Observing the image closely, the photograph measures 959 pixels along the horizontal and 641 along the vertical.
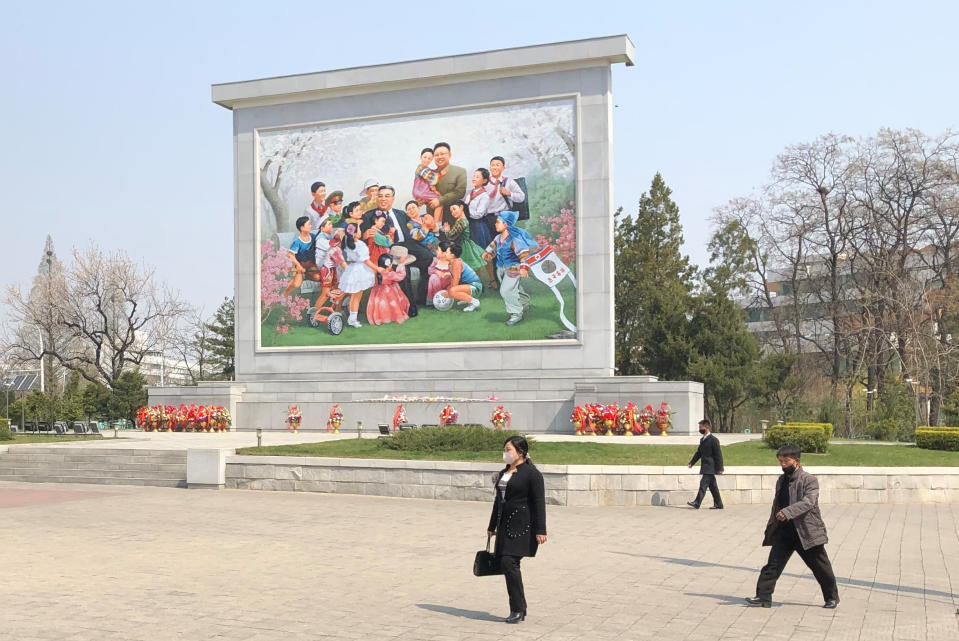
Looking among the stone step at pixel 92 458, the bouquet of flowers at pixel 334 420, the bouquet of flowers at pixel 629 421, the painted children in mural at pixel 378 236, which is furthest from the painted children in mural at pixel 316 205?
the stone step at pixel 92 458

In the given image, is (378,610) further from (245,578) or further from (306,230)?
(306,230)

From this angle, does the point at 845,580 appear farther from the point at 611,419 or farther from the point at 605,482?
the point at 611,419

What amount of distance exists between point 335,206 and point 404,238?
10.1 ft

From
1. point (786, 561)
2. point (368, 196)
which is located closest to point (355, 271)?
point (368, 196)

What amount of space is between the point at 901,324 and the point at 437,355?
18596 millimetres

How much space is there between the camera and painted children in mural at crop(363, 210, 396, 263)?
34750 millimetres

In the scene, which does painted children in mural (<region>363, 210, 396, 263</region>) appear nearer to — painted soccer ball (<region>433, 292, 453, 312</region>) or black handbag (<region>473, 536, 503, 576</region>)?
painted soccer ball (<region>433, 292, 453, 312</region>)

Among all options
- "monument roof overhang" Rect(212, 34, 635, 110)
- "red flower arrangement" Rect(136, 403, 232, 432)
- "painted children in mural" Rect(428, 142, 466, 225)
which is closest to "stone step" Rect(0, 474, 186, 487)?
"red flower arrangement" Rect(136, 403, 232, 432)

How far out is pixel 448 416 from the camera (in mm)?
31969

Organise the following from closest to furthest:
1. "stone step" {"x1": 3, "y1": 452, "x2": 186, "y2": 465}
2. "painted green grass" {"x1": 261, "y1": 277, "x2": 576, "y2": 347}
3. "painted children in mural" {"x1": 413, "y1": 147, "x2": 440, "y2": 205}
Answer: "stone step" {"x1": 3, "y1": 452, "x2": 186, "y2": 465} < "painted green grass" {"x1": 261, "y1": 277, "x2": 576, "y2": 347} < "painted children in mural" {"x1": 413, "y1": 147, "x2": 440, "y2": 205}

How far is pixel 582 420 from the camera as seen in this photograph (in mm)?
30844

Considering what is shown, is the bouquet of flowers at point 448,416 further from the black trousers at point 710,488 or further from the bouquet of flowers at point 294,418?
the black trousers at point 710,488

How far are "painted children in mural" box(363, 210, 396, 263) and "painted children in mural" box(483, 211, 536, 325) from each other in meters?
Answer: 3.76

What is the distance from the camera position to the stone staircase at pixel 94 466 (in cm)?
2181
